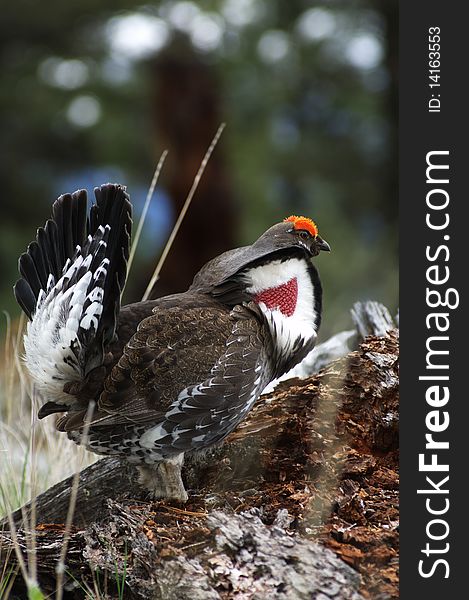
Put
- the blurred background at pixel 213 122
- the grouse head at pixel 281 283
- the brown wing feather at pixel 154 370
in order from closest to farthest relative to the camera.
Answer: the brown wing feather at pixel 154 370
the grouse head at pixel 281 283
the blurred background at pixel 213 122

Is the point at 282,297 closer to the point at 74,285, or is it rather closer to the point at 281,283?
the point at 281,283

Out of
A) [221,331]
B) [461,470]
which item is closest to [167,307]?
[221,331]

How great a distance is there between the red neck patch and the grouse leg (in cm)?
71

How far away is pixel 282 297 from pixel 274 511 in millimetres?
971

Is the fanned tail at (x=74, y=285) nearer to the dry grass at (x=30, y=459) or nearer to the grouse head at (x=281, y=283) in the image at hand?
the dry grass at (x=30, y=459)

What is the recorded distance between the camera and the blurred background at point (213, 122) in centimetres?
1202

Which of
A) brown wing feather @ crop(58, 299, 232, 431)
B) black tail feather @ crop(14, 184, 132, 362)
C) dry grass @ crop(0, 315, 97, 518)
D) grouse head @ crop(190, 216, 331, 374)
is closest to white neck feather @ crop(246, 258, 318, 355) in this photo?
grouse head @ crop(190, 216, 331, 374)

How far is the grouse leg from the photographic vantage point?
337cm

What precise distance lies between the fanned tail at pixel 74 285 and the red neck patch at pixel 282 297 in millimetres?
599

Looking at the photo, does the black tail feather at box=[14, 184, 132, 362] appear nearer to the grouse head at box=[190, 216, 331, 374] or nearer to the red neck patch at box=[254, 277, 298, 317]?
the grouse head at box=[190, 216, 331, 374]

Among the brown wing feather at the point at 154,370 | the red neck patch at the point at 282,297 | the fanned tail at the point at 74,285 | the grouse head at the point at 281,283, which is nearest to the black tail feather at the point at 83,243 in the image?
the fanned tail at the point at 74,285

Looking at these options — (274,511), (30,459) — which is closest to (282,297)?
(274,511)

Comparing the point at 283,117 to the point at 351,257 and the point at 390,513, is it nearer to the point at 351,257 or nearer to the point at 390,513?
the point at 351,257

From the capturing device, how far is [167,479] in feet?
11.1
